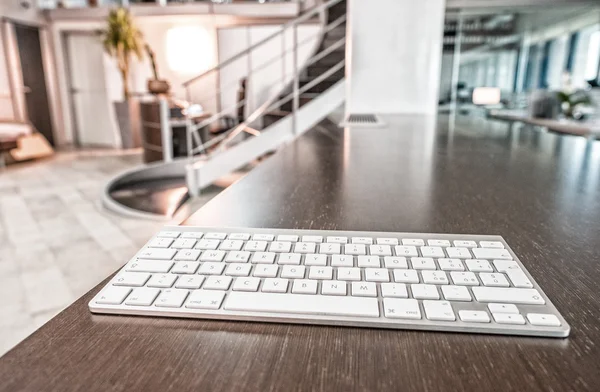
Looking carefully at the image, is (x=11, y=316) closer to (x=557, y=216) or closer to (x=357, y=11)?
(x=557, y=216)

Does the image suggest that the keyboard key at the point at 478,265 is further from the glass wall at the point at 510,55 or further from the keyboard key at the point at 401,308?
the glass wall at the point at 510,55

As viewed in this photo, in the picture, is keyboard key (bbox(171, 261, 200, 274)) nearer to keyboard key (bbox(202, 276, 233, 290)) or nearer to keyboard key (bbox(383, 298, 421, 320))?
keyboard key (bbox(202, 276, 233, 290))

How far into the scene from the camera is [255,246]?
40cm

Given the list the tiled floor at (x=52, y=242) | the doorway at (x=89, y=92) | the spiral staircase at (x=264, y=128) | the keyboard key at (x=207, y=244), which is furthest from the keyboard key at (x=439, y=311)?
the doorway at (x=89, y=92)

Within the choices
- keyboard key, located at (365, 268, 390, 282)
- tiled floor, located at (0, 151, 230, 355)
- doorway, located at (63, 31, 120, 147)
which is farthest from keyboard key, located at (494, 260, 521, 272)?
doorway, located at (63, 31, 120, 147)

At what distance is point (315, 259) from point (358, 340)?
108mm

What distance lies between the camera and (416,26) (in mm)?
2246

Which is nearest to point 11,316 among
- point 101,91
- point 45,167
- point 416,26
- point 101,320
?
point 101,320

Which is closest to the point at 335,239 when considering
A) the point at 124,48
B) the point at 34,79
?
the point at 124,48

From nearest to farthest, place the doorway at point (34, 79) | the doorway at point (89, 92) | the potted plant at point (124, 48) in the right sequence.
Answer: the potted plant at point (124, 48), the doorway at point (34, 79), the doorway at point (89, 92)

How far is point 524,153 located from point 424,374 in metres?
0.91

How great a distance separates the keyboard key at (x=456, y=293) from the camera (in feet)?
1.00

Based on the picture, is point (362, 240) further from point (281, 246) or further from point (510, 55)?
point (510, 55)

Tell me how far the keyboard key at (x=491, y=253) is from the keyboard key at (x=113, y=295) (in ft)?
1.02
